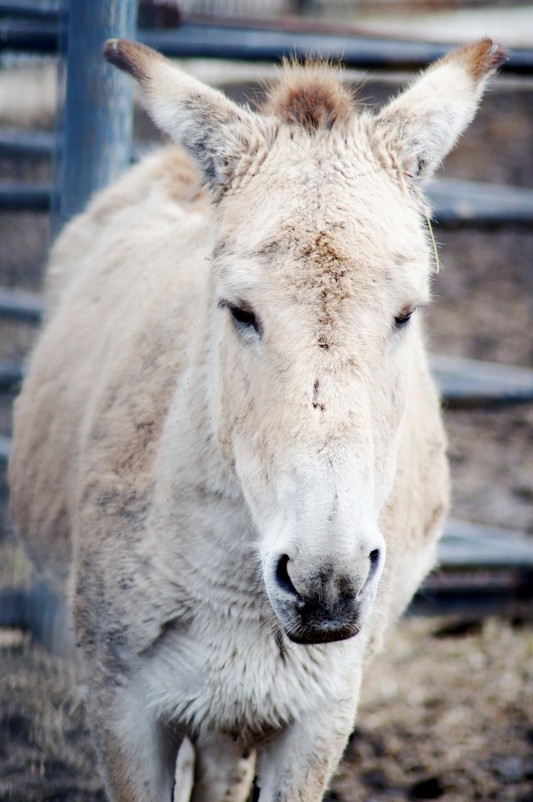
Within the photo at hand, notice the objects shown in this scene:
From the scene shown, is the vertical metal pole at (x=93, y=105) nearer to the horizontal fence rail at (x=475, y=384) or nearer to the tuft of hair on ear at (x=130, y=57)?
the horizontal fence rail at (x=475, y=384)

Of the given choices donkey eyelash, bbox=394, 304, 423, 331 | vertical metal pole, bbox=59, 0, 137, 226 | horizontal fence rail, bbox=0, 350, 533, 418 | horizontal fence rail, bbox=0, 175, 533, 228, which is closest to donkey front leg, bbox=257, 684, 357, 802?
donkey eyelash, bbox=394, 304, 423, 331

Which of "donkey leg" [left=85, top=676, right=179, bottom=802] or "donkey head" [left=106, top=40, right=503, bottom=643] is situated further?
"donkey leg" [left=85, top=676, right=179, bottom=802]

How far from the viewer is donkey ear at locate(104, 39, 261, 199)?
106 inches

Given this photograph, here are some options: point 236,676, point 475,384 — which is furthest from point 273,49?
point 236,676

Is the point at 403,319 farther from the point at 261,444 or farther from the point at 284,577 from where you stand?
the point at 284,577

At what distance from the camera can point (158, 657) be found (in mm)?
2848

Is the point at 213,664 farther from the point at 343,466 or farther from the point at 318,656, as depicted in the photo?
the point at 343,466

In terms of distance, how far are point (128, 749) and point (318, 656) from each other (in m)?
0.60

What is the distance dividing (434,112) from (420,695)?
2892mm

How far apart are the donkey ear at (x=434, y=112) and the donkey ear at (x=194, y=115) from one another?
1.17 ft

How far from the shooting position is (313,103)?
2.66m

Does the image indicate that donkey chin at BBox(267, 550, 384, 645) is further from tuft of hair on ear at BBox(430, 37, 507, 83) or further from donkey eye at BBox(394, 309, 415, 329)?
tuft of hair on ear at BBox(430, 37, 507, 83)

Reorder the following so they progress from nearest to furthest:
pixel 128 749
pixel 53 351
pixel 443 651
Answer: pixel 128 749 < pixel 53 351 < pixel 443 651

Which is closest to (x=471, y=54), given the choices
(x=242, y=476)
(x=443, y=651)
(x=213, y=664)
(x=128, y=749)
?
(x=242, y=476)
